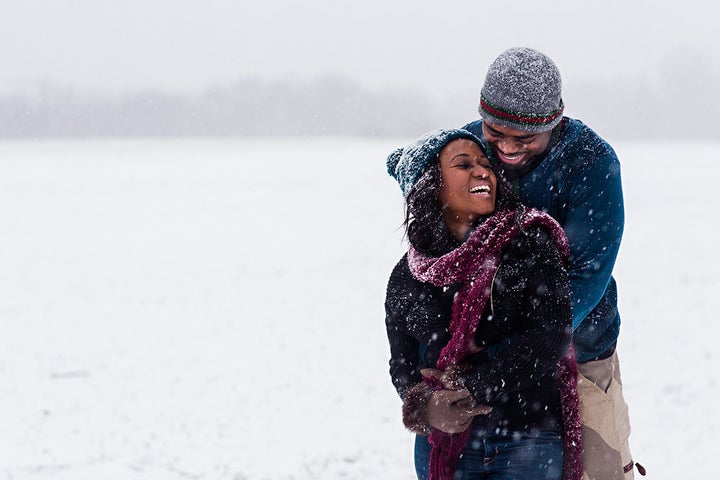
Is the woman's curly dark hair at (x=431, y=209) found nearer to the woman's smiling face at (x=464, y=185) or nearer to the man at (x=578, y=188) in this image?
the woman's smiling face at (x=464, y=185)

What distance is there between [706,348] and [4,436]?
7.69 m

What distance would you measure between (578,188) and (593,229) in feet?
0.54

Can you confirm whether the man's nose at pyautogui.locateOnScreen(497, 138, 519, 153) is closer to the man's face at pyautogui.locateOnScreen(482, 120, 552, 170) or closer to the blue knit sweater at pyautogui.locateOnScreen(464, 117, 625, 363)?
the man's face at pyautogui.locateOnScreen(482, 120, 552, 170)

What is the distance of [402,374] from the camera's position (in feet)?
8.65

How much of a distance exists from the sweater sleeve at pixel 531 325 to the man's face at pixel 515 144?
18.7 inches

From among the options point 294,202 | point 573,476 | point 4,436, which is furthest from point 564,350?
point 294,202

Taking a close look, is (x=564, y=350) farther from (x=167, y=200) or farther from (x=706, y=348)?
(x=167, y=200)

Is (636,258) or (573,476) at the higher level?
(573,476)

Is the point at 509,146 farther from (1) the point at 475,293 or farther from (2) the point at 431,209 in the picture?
(1) the point at 475,293

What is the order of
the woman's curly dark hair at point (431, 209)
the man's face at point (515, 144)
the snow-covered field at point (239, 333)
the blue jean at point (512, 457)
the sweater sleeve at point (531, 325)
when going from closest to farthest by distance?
the sweater sleeve at point (531, 325) < the blue jean at point (512, 457) < the woman's curly dark hair at point (431, 209) < the man's face at point (515, 144) < the snow-covered field at point (239, 333)

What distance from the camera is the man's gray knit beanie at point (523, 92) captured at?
263 centimetres

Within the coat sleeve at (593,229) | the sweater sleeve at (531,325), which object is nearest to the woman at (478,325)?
the sweater sleeve at (531,325)

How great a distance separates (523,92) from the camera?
2625mm

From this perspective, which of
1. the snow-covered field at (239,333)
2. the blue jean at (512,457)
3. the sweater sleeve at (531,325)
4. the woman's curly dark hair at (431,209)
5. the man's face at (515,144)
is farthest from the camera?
the snow-covered field at (239,333)
